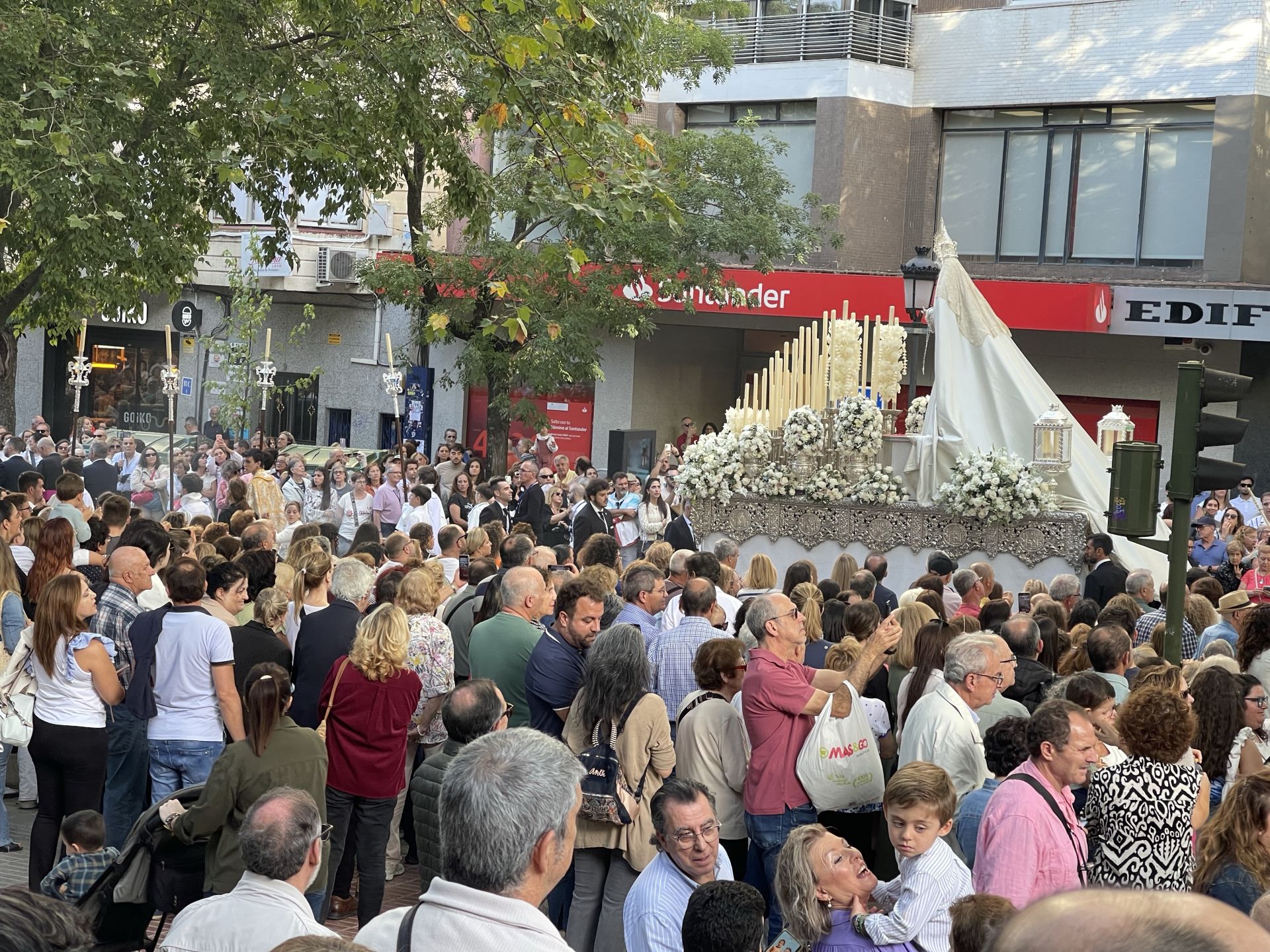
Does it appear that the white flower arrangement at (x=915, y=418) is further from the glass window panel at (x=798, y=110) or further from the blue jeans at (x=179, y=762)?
the glass window panel at (x=798, y=110)

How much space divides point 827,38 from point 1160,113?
639 centimetres

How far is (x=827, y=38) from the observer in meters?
28.4

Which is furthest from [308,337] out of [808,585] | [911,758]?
[911,758]

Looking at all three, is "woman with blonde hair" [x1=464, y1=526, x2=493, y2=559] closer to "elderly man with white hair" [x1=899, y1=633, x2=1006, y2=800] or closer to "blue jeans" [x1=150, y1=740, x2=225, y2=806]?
"blue jeans" [x1=150, y1=740, x2=225, y2=806]

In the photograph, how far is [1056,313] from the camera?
81.7 feet

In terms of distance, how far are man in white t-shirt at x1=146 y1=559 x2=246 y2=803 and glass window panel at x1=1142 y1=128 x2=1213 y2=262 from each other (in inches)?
868

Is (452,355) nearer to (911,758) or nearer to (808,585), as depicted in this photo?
(808,585)

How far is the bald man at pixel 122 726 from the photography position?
8094 millimetres

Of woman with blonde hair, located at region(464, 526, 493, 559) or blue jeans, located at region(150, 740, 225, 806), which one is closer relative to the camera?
blue jeans, located at region(150, 740, 225, 806)

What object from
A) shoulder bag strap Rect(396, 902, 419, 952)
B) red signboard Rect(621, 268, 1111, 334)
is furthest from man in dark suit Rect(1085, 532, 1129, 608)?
shoulder bag strap Rect(396, 902, 419, 952)

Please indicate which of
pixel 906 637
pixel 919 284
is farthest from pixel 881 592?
pixel 919 284

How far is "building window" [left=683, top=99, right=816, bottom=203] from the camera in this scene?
94.6ft

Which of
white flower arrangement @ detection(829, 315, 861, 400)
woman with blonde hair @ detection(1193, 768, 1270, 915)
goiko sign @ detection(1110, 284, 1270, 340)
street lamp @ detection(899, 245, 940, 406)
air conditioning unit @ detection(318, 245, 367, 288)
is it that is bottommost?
woman with blonde hair @ detection(1193, 768, 1270, 915)

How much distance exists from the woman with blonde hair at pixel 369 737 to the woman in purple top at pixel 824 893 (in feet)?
8.75
